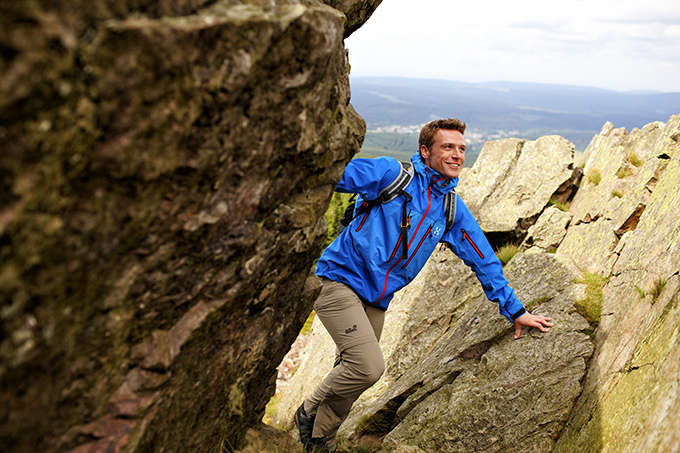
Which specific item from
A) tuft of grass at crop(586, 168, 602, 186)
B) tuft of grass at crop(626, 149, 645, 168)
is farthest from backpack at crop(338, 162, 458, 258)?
tuft of grass at crop(626, 149, 645, 168)

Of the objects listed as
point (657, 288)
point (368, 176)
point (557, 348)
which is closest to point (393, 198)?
point (368, 176)

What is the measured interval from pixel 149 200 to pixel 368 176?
13.5 ft

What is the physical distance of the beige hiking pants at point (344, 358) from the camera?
24.4 ft

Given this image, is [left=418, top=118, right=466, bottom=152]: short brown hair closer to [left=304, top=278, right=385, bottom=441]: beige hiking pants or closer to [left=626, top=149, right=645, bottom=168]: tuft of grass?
[left=304, top=278, right=385, bottom=441]: beige hiking pants

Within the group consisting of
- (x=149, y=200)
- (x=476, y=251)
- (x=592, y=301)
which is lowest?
(x=592, y=301)

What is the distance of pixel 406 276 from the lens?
26.5 feet

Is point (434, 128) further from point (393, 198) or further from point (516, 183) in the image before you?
point (516, 183)

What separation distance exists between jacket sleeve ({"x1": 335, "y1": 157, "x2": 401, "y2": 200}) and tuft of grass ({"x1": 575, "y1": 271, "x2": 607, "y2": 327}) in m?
5.01

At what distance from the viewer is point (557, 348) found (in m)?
8.51

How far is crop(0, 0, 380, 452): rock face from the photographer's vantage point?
3025 millimetres

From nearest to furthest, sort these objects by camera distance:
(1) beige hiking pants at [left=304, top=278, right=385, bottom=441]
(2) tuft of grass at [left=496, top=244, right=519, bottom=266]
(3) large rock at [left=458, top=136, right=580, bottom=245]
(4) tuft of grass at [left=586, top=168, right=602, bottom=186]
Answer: (1) beige hiking pants at [left=304, top=278, right=385, bottom=441]
(2) tuft of grass at [left=496, top=244, right=519, bottom=266]
(4) tuft of grass at [left=586, top=168, right=602, bottom=186]
(3) large rock at [left=458, top=136, right=580, bottom=245]

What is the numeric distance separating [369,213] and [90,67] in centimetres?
527

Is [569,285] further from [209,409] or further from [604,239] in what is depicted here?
[209,409]

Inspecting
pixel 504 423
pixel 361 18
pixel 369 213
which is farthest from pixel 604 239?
pixel 361 18
